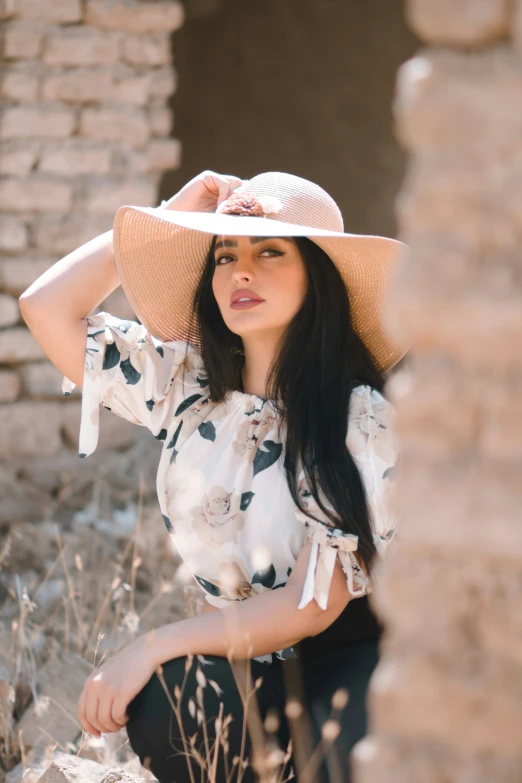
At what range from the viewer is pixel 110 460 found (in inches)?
160

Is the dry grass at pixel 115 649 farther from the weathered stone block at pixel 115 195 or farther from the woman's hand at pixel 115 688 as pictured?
the weathered stone block at pixel 115 195

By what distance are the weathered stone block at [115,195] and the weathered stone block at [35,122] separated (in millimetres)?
231

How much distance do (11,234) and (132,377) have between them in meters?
1.80

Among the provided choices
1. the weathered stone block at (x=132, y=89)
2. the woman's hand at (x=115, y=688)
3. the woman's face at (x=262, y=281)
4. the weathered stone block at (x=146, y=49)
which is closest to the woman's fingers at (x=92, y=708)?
the woman's hand at (x=115, y=688)

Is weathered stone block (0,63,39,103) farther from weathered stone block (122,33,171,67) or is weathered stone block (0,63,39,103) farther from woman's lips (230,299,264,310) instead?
woman's lips (230,299,264,310)

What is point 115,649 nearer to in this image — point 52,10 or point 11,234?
point 11,234

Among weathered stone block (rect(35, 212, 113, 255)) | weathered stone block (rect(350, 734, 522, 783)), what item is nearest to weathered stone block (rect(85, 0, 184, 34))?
weathered stone block (rect(35, 212, 113, 255))

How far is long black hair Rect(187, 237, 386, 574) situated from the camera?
6.46ft

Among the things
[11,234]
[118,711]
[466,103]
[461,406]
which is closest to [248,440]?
[118,711]

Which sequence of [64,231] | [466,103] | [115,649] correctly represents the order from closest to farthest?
1. [466,103]
2. [115,649]
3. [64,231]

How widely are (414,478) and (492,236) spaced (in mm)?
276

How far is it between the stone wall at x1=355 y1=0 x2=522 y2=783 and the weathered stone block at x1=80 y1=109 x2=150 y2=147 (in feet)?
9.85

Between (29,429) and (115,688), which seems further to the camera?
(29,429)

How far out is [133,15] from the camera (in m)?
3.91
